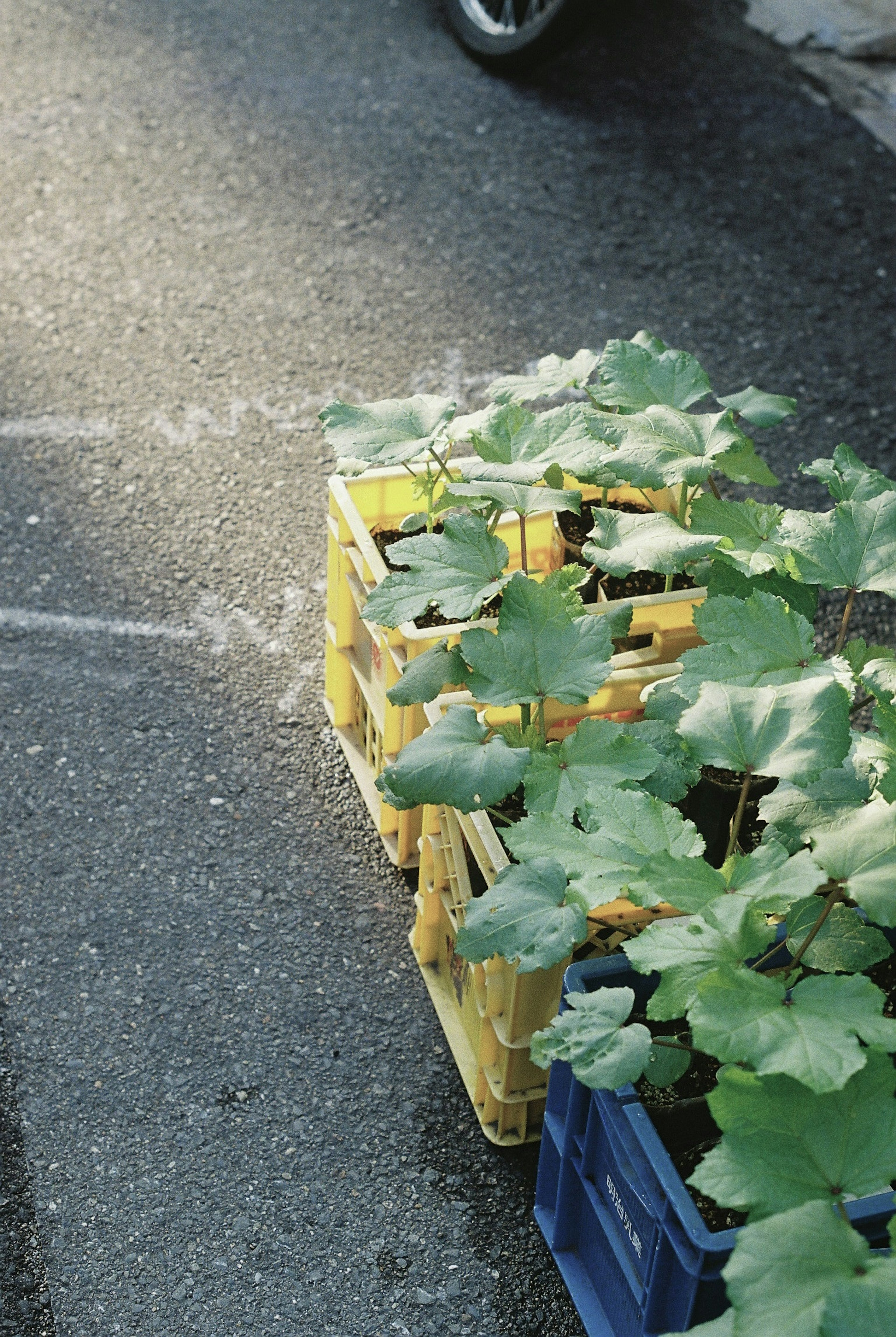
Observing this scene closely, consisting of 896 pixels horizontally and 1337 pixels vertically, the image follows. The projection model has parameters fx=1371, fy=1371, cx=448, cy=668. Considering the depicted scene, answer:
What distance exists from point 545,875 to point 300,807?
985 mm

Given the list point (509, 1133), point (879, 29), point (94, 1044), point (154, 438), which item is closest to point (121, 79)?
point (154, 438)

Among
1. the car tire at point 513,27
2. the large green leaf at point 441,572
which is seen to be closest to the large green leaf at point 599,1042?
the large green leaf at point 441,572

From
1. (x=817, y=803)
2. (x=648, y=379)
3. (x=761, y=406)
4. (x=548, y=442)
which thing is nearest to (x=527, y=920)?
(x=817, y=803)

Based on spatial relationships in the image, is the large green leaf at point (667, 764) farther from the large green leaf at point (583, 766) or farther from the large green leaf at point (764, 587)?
the large green leaf at point (764, 587)

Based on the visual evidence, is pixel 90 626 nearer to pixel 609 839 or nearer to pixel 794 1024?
pixel 609 839

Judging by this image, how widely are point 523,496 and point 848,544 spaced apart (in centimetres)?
38

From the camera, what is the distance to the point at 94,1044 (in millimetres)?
1935

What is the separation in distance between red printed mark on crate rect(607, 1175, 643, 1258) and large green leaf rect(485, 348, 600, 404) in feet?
3.25

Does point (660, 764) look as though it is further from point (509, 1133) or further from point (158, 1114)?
point (158, 1114)

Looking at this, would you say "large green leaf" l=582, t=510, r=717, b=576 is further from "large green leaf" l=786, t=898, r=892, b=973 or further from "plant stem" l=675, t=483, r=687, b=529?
"large green leaf" l=786, t=898, r=892, b=973

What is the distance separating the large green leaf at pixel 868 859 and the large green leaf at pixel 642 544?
0.40 meters

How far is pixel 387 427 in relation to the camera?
5.72 feet

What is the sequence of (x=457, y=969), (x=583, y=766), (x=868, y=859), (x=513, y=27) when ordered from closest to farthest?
(x=868, y=859) < (x=583, y=766) < (x=457, y=969) < (x=513, y=27)

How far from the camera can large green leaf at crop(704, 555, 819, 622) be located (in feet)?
5.51
